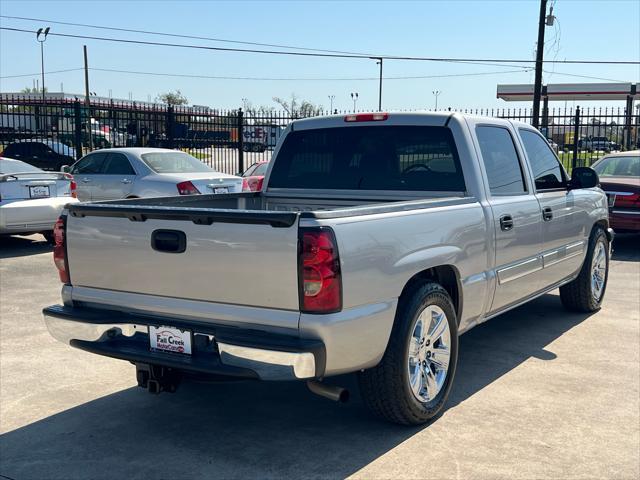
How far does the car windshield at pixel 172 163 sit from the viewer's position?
12703 millimetres

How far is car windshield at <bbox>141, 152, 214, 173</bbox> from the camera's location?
12.7m

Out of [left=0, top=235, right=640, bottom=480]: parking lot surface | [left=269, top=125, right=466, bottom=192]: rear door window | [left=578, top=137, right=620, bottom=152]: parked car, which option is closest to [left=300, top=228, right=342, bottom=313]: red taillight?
[left=0, top=235, right=640, bottom=480]: parking lot surface

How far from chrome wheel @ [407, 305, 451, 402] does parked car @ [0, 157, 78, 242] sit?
7.52 m

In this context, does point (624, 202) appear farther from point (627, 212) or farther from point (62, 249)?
point (62, 249)

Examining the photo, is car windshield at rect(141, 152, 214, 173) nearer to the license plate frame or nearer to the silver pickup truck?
the license plate frame

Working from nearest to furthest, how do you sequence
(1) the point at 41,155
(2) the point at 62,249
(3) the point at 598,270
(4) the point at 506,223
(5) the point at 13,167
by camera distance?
(2) the point at 62,249
(4) the point at 506,223
(3) the point at 598,270
(5) the point at 13,167
(1) the point at 41,155

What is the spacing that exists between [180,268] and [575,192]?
13.9ft

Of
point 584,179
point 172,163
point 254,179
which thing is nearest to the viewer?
point 584,179

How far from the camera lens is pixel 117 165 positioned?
42.7 feet

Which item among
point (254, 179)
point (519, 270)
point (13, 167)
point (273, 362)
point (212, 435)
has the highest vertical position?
point (13, 167)

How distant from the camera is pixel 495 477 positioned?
145 inches

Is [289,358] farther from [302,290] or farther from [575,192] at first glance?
[575,192]

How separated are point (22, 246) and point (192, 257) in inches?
353

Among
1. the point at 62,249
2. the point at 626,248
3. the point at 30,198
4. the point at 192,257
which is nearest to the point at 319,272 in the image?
the point at 192,257
